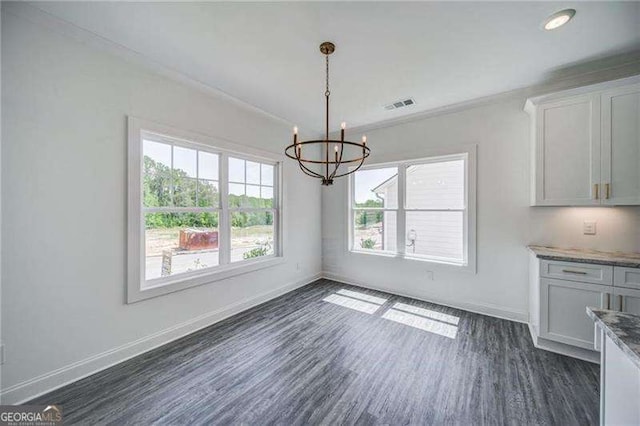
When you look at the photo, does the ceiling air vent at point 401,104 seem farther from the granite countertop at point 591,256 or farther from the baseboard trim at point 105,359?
the baseboard trim at point 105,359

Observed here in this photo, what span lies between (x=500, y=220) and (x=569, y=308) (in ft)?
3.76

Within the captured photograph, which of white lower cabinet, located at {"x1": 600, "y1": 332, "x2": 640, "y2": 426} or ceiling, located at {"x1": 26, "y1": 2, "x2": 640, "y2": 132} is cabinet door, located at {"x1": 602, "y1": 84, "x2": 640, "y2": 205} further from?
white lower cabinet, located at {"x1": 600, "y1": 332, "x2": 640, "y2": 426}

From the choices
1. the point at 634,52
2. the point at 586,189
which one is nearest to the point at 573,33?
the point at 634,52

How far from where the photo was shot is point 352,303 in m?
3.63

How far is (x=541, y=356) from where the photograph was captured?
235cm

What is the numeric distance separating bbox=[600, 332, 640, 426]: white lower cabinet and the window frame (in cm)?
320

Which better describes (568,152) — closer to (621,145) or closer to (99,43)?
(621,145)

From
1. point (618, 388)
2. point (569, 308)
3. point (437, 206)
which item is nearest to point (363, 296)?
point (437, 206)

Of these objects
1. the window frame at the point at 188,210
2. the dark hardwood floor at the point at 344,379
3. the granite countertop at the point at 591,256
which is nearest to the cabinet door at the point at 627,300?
the granite countertop at the point at 591,256

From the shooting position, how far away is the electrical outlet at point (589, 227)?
8.59 ft

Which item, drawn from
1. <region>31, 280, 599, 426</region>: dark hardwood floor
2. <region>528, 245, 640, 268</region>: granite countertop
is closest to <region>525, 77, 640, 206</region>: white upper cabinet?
<region>528, 245, 640, 268</region>: granite countertop

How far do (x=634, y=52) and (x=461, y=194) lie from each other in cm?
194

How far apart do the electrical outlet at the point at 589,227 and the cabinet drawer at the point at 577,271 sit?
64cm

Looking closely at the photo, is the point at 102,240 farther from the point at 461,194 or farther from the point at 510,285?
the point at 510,285
